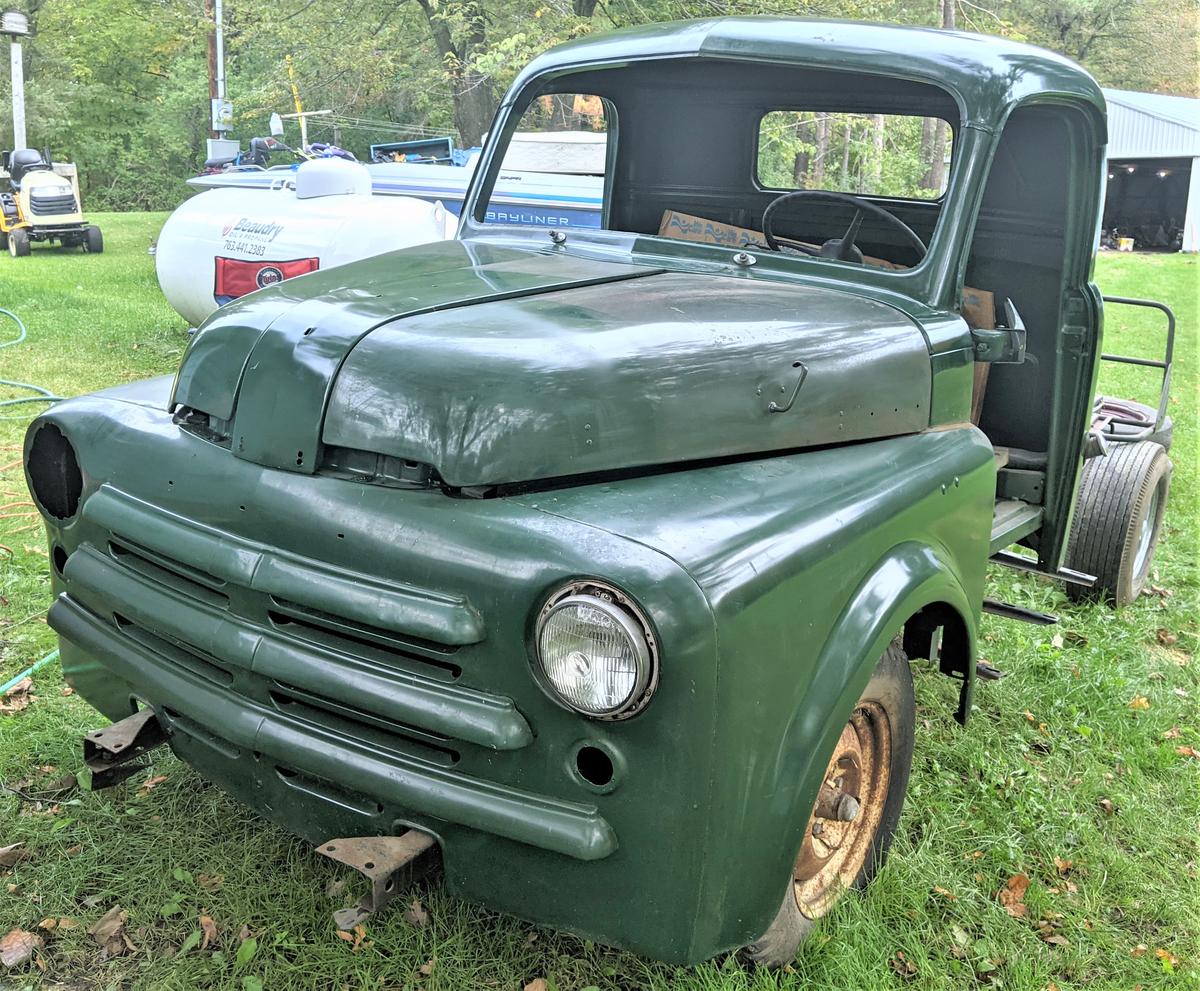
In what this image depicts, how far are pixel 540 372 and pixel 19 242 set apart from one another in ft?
52.4

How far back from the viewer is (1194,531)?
232 inches

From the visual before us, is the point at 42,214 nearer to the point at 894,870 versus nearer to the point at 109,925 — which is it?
the point at 109,925

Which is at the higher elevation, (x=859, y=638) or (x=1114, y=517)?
(x=859, y=638)

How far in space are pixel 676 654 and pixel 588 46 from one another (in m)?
2.39

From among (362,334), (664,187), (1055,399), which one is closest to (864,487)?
(362,334)

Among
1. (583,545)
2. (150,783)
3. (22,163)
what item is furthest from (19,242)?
(583,545)

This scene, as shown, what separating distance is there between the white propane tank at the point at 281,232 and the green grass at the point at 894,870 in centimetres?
→ 333

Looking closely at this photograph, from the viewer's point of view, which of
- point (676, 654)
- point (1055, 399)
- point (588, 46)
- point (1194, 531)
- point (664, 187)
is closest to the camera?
point (676, 654)

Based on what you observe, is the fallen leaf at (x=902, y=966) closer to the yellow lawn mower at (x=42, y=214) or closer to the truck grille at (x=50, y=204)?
the yellow lawn mower at (x=42, y=214)

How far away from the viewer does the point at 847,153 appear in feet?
17.6

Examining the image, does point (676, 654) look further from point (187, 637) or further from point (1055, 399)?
point (1055, 399)

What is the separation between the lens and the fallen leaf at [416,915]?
2.48 m

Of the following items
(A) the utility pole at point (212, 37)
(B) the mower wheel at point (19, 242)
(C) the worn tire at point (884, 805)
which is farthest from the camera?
(A) the utility pole at point (212, 37)

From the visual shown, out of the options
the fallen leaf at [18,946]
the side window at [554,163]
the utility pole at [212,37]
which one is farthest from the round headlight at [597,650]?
the utility pole at [212,37]
